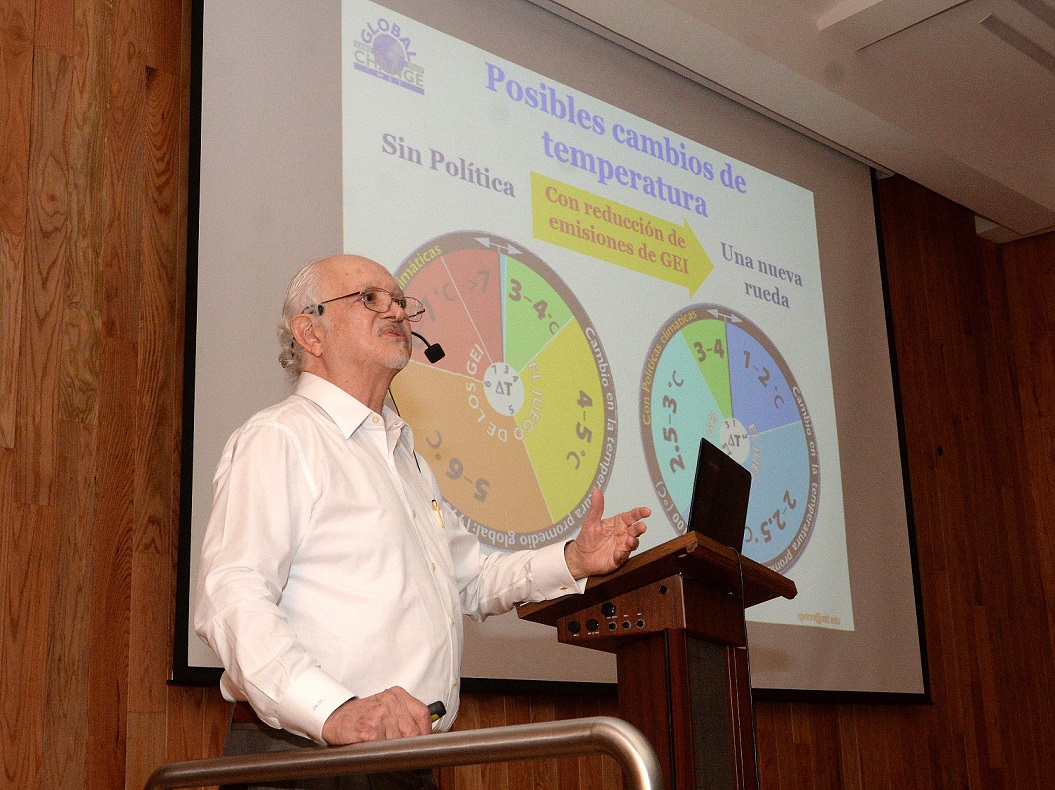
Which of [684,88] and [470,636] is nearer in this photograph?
[470,636]

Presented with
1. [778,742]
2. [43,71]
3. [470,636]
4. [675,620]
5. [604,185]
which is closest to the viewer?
[675,620]

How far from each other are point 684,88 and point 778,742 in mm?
2339

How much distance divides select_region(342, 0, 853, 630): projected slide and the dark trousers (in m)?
1.33

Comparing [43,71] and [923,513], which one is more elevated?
[43,71]

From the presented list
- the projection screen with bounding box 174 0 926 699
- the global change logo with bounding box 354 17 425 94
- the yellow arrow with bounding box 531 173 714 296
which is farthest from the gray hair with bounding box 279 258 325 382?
the yellow arrow with bounding box 531 173 714 296

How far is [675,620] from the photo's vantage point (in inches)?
69.9

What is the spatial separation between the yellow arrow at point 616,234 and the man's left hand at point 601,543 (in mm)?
1660

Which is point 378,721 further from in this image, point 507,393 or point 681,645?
point 507,393

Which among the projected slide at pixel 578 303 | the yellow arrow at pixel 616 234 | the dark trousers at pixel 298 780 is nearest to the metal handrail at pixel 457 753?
the dark trousers at pixel 298 780

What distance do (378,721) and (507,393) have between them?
1899mm

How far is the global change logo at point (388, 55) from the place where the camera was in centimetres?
313

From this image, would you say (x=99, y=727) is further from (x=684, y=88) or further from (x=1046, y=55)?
(x=1046, y=55)

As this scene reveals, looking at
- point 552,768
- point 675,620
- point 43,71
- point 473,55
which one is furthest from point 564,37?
point 675,620

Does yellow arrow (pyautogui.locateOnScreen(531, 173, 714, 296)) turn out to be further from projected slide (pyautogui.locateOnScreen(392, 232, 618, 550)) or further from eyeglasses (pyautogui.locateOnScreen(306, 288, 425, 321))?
eyeglasses (pyautogui.locateOnScreen(306, 288, 425, 321))
